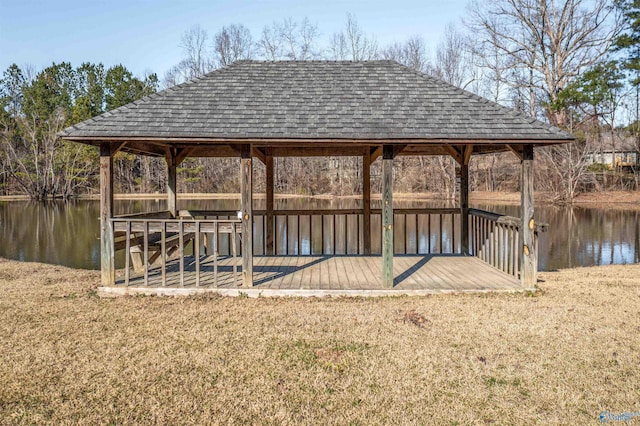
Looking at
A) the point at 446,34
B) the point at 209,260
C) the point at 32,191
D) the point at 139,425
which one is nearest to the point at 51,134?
the point at 32,191

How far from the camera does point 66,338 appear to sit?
4352 millimetres

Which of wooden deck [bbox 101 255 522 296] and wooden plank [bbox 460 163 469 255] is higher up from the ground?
wooden plank [bbox 460 163 469 255]

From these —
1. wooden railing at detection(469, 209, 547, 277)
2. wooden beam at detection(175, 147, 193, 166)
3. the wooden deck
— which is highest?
wooden beam at detection(175, 147, 193, 166)

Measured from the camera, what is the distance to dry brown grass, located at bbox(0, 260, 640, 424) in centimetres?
300

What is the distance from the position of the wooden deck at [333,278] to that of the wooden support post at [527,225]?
0.67 ft

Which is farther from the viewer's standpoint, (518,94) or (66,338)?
(518,94)

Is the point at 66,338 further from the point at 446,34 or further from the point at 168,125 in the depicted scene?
the point at 446,34

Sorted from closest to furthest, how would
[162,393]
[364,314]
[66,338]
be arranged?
[162,393] → [66,338] → [364,314]

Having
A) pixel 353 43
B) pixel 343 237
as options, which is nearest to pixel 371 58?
pixel 353 43

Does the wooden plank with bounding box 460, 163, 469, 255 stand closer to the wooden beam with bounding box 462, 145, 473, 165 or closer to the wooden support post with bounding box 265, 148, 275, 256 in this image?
the wooden beam with bounding box 462, 145, 473, 165

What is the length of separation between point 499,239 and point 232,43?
29308 millimetres

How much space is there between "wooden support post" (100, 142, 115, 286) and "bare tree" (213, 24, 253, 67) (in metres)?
27.6

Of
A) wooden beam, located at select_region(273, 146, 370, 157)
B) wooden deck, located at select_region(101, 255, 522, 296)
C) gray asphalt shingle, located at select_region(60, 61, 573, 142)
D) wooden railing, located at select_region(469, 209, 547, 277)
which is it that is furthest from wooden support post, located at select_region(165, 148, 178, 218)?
wooden railing, located at select_region(469, 209, 547, 277)

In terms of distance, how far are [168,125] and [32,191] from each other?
3510 centimetres
